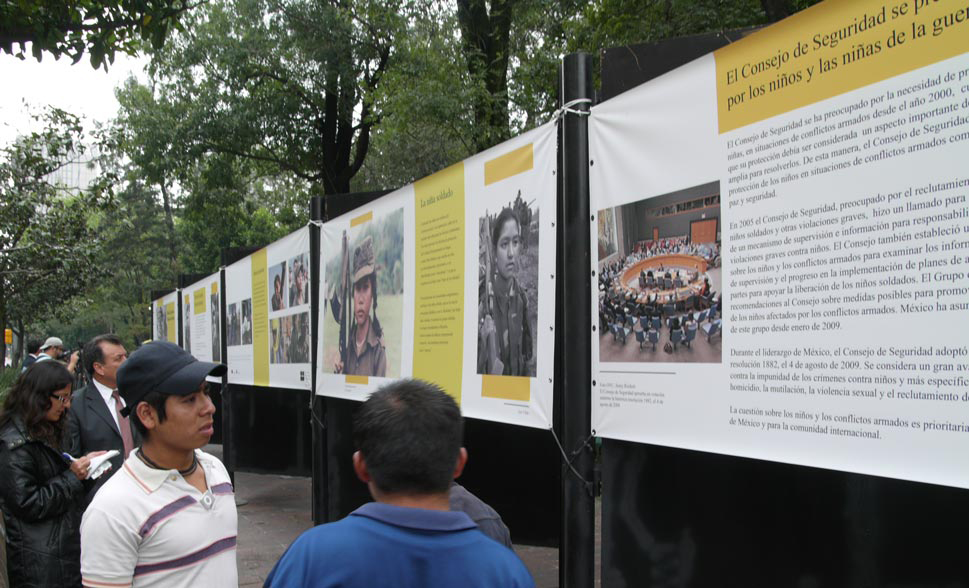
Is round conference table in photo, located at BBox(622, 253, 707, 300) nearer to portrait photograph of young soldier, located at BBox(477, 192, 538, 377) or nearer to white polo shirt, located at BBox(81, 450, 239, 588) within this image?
portrait photograph of young soldier, located at BBox(477, 192, 538, 377)

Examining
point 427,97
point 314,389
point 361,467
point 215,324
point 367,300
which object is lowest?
point 314,389

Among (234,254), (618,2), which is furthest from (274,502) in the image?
(618,2)

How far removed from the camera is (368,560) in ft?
5.01

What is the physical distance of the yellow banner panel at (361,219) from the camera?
5.78 meters

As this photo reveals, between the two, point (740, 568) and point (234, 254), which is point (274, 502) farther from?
point (740, 568)

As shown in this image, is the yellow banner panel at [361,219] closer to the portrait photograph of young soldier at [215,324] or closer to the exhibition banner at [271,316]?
the exhibition banner at [271,316]

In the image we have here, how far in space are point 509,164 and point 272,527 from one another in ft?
19.3

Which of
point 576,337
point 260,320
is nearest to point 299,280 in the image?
point 260,320

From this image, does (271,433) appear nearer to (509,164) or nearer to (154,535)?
(509,164)

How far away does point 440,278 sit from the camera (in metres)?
4.66

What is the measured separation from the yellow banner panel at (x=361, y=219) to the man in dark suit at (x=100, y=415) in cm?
171

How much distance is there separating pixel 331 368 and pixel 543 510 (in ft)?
8.22

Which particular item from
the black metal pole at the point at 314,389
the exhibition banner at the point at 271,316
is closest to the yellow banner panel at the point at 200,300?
the exhibition banner at the point at 271,316

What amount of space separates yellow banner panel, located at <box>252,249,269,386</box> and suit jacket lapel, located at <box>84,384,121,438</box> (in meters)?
3.78
